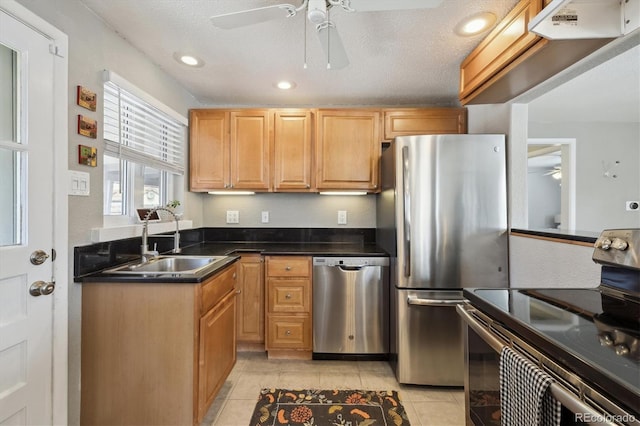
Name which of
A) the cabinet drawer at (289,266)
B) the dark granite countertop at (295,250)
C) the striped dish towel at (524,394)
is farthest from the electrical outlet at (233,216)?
the striped dish towel at (524,394)

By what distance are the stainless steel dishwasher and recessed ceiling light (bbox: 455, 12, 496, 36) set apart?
161cm

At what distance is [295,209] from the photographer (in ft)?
10.1

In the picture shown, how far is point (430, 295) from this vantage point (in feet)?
6.88

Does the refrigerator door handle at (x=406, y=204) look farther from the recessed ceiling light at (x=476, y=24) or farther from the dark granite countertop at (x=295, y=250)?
the recessed ceiling light at (x=476, y=24)

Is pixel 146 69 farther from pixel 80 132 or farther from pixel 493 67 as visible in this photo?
pixel 493 67

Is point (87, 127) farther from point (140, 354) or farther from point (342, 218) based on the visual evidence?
point (342, 218)

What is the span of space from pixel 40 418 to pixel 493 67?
2.88 meters

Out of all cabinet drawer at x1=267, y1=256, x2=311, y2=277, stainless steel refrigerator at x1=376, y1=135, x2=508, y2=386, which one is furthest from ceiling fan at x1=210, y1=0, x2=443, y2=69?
cabinet drawer at x1=267, y1=256, x2=311, y2=277

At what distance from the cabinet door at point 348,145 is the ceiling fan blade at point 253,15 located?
142cm

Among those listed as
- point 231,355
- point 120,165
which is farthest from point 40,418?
point 120,165

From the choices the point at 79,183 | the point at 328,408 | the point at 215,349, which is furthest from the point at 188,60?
the point at 328,408

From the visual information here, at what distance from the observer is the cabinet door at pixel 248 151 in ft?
9.04

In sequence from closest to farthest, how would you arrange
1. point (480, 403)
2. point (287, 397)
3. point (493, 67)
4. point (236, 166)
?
point (480, 403)
point (493, 67)
point (287, 397)
point (236, 166)

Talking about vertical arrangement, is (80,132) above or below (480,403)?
above
